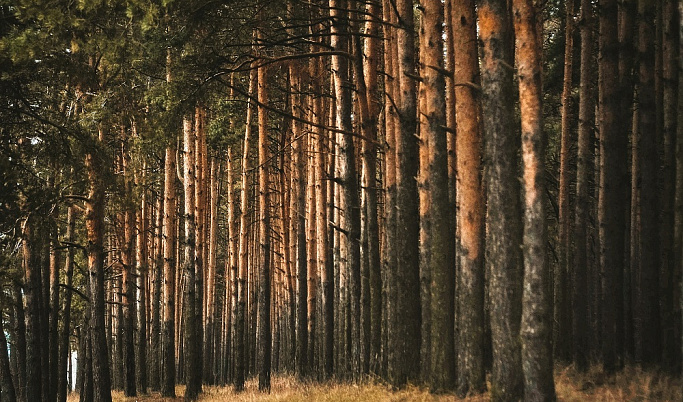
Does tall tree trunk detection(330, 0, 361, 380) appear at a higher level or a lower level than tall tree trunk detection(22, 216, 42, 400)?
higher

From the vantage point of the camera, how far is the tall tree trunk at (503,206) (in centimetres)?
800

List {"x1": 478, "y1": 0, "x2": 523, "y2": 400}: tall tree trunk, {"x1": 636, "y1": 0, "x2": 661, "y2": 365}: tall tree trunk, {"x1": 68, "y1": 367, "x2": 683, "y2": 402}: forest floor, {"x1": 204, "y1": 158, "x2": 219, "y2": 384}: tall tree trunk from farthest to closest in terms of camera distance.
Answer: {"x1": 204, "y1": 158, "x2": 219, "y2": 384}: tall tree trunk → {"x1": 636, "y1": 0, "x2": 661, "y2": 365}: tall tree trunk → {"x1": 68, "y1": 367, "x2": 683, "y2": 402}: forest floor → {"x1": 478, "y1": 0, "x2": 523, "y2": 400}: tall tree trunk

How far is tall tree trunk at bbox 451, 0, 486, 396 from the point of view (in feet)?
30.6

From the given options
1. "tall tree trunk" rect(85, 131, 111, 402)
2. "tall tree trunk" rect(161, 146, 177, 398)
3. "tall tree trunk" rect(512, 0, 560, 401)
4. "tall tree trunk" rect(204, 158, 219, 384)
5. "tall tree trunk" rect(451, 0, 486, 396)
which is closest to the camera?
"tall tree trunk" rect(512, 0, 560, 401)

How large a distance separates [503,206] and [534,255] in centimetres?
86

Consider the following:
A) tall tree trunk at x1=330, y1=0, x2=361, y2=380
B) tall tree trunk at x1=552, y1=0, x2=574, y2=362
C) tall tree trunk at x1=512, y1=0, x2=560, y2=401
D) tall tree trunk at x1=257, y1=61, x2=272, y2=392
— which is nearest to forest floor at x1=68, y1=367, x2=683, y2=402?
tall tree trunk at x1=512, y1=0, x2=560, y2=401

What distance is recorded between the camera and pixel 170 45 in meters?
11.4

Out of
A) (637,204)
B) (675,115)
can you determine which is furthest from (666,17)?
(637,204)

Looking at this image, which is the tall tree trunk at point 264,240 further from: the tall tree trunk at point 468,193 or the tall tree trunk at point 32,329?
the tall tree trunk at point 468,193

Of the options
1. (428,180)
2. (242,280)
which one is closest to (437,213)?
(428,180)

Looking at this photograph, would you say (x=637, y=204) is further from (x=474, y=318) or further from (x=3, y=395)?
(x=3, y=395)

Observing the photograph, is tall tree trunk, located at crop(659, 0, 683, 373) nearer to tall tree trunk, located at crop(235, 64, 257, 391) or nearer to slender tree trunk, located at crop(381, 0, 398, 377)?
slender tree trunk, located at crop(381, 0, 398, 377)

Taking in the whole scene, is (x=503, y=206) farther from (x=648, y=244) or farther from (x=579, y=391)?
(x=648, y=244)

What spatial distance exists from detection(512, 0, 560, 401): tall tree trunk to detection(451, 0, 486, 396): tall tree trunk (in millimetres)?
1840
